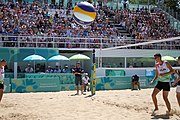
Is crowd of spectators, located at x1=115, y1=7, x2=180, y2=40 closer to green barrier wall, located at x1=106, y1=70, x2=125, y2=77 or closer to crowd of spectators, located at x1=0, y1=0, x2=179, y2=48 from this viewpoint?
crowd of spectators, located at x1=0, y1=0, x2=179, y2=48

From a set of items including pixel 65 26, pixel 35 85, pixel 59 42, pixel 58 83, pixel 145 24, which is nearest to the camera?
pixel 35 85

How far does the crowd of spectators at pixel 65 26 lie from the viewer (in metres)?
19.8

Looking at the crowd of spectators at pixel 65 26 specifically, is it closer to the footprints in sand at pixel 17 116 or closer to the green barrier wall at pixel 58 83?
the green barrier wall at pixel 58 83

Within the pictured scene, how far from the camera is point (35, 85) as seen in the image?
47.9ft

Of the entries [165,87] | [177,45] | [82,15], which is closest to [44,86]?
[82,15]

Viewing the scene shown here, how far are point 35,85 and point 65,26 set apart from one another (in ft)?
27.2

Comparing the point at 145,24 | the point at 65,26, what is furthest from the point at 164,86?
the point at 145,24

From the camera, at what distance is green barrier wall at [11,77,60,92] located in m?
14.4

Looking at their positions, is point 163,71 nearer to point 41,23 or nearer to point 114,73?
point 114,73

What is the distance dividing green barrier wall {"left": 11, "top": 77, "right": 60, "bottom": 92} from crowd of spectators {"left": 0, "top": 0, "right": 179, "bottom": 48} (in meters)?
5.02

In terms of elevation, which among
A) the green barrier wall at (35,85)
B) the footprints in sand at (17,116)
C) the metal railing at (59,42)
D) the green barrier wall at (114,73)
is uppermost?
the metal railing at (59,42)

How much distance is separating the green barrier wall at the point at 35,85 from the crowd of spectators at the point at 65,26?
502 centimetres

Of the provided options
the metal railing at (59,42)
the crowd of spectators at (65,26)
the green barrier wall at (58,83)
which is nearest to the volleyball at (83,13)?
the green barrier wall at (58,83)

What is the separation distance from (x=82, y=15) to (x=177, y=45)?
45.4ft
